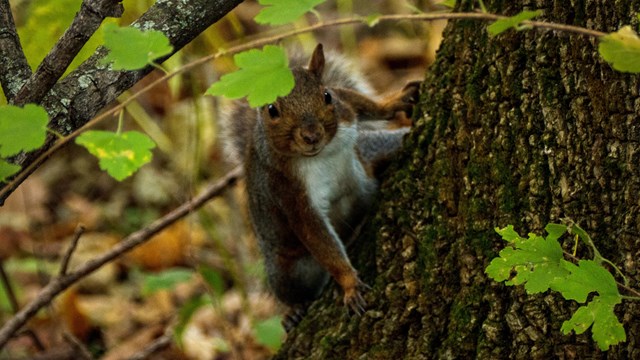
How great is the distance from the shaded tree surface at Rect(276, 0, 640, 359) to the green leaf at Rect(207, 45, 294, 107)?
68cm

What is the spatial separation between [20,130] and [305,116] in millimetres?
1108

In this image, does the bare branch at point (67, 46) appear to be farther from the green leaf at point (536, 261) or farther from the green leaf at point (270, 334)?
the green leaf at point (270, 334)

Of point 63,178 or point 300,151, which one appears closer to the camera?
point 300,151

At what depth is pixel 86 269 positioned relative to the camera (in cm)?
287

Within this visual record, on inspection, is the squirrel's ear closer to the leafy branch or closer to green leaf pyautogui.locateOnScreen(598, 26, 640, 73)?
the leafy branch

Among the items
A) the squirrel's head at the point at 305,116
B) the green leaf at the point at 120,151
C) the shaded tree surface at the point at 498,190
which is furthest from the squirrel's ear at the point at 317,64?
the green leaf at the point at 120,151

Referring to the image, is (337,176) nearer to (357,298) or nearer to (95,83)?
(357,298)

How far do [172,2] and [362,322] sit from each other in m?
0.88

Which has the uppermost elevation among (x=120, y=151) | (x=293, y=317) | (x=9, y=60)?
(x=9, y=60)

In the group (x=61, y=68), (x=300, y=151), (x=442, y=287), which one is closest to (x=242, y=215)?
(x=300, y=151)

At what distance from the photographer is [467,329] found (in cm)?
194

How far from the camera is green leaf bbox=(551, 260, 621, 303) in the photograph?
4.69 feet

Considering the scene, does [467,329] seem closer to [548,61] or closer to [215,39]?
[548,61]

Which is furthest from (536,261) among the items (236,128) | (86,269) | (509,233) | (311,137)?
(86,269)
